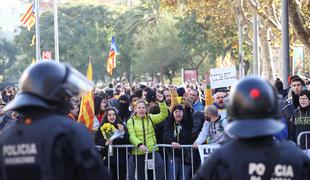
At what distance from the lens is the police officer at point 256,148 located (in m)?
4.54

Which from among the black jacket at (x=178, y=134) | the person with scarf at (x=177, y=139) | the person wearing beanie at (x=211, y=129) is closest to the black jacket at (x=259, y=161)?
the person wearing beanie at (x=211, y=129)

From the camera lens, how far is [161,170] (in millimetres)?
11914

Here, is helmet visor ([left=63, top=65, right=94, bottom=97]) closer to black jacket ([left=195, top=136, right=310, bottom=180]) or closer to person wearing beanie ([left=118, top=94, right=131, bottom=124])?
black jacket ([left=195, top=136, right=310, bottom=180])

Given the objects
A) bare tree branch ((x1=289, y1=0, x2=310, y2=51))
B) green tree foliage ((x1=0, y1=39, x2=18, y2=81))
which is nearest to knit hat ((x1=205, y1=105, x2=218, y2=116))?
bare tree branch ((x1=289, y1=0, x2=310, y2=51))

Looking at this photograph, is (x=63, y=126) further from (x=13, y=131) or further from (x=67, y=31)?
(x=67, y=31)

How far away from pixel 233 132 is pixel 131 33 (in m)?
70.3

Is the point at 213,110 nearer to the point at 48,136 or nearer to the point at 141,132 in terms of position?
the point at 141,132

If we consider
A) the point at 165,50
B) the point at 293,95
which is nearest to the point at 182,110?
the point at 293,95

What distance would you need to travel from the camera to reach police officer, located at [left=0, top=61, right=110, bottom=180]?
4996mm

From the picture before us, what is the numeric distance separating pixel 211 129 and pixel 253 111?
661cm

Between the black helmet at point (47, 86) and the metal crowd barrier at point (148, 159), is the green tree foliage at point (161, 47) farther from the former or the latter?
the black helmet at point (47, 86)

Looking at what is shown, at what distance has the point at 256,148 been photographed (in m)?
4.59

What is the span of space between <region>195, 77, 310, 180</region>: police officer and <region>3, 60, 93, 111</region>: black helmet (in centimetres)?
104

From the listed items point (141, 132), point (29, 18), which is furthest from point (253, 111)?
point (29, 18)
